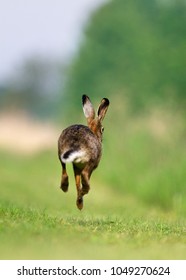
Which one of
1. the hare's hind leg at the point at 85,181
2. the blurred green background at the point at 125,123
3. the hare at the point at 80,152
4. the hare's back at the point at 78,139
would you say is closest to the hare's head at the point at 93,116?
the hare at the point at 80,152

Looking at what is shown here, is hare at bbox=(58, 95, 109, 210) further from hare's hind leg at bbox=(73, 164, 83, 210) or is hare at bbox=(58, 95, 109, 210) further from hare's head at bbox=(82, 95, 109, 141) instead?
hare's head at bbox=(82, 95, 109, 141)

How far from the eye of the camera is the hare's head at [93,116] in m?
12.9

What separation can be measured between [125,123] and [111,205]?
33.5 ft

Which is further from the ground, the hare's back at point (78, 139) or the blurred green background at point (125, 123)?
the blurred green background at point (125, 123)

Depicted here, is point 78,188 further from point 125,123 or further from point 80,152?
point 125,123

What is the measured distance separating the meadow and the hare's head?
1.07 m

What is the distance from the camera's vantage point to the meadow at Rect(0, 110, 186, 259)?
33.3ft

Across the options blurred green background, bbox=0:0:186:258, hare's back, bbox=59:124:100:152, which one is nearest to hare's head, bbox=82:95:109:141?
hare's back, bbox=59:124:100:152

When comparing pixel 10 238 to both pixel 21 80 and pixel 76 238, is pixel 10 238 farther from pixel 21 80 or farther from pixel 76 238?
pixel 21 80

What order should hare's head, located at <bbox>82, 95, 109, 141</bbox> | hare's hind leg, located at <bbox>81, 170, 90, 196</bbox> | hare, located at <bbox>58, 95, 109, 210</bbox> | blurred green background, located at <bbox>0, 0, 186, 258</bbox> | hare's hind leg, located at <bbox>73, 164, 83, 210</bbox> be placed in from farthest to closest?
1. blurred green background, located at <bbox>0, 0, 186, 258</bbox>
2. hare's head, located at <bbox>82, 95, 109, 141</bbox>
3. hare's hind leg, located at <bbox>73, 164, 83, 210</bbox>
4. hare's hind leg, located at <bbox>81, 170, 90, 196</bbox>
5. hare, located at <bbox>58, 95, 109, 210</bbox>

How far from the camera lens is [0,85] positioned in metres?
78.9

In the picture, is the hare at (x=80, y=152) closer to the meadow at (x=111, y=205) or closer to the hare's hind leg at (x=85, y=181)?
the hare's hind leg at (x=85, y=181)

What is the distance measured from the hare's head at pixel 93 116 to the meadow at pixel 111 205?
1066 mm
